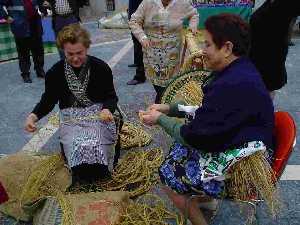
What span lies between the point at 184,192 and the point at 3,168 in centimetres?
152

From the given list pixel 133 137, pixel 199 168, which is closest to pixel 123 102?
pixel 133 137

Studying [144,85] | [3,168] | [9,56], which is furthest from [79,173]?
[9,56]

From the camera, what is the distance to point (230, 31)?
203 centimetres

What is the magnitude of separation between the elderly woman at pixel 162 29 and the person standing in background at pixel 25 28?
2360 millimetres

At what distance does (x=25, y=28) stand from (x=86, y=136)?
11.6ft

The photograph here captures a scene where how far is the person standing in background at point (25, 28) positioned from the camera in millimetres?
6008

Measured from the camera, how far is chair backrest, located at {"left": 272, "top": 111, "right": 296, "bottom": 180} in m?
2.13

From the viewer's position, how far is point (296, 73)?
6121mm

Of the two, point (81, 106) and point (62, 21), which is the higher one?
point (62, 21)

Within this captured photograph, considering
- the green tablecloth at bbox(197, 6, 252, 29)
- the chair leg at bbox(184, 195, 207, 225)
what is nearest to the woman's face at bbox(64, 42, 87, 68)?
the chair leg at bbox(184, 195, 207, 225)

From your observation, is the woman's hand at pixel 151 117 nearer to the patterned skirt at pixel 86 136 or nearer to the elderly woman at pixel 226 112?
the elderly woman at pixel 226 112

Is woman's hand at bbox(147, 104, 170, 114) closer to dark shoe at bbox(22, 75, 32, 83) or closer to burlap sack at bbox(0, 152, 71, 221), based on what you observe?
burlap sack at bbox(0, 152, 71, 221)

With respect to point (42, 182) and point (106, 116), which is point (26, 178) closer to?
point (42, 182)

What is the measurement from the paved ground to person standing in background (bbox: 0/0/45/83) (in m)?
0.24
